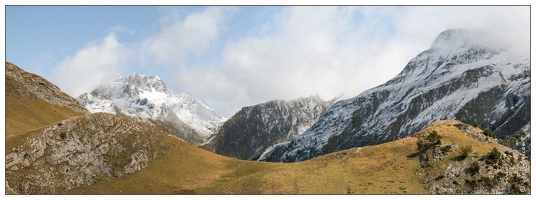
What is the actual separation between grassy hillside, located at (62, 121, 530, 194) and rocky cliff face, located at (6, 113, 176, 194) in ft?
12.5

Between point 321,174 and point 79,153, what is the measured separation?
226 feet

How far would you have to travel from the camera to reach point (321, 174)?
392ft

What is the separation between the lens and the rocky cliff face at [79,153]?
114 meters

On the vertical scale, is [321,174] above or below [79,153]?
below

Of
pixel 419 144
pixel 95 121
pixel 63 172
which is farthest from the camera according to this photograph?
pixel 95 121

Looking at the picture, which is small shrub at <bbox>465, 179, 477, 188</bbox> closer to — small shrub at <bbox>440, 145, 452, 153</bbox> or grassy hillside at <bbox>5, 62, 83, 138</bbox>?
small shrub at <bbox>440, 145, 452, 153</bbox>

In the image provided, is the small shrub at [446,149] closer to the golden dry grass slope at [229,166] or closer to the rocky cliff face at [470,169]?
the rocky cliff face at [470,169]

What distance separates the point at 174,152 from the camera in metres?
144

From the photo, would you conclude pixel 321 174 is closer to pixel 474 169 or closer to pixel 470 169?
pixel 470 169

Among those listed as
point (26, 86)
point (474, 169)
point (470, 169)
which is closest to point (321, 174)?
point (470, 169)

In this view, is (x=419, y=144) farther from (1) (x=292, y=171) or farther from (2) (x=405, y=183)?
(1) (x=292, y=171)

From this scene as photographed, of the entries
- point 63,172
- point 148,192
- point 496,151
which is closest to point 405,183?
point 496,151

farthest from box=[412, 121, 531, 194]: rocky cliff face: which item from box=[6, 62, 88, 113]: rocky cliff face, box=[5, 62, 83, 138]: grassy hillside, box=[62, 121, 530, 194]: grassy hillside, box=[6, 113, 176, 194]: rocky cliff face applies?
box=[6, 62, 88, 113]: rocky cliff face

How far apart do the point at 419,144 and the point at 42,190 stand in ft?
337
